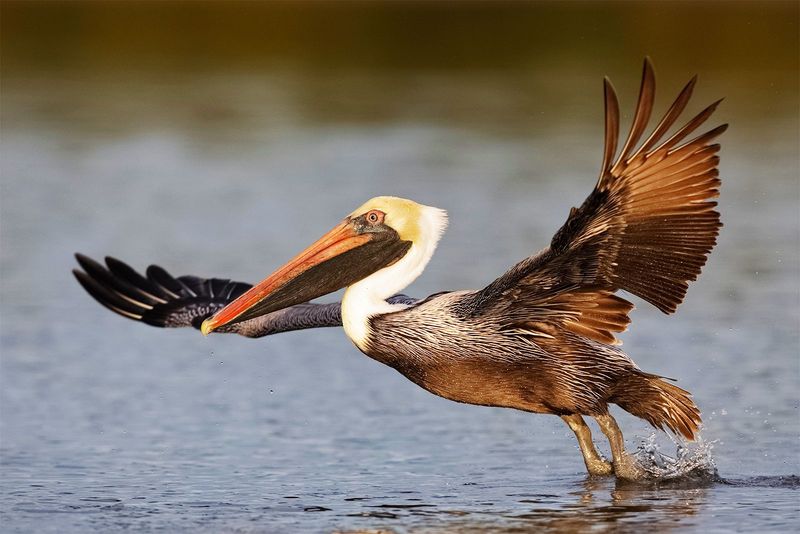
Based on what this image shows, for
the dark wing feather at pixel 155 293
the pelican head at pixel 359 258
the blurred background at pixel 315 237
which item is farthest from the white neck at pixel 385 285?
the dark wing feather at pixel 155 293

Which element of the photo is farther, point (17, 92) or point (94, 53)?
point (94, 53)

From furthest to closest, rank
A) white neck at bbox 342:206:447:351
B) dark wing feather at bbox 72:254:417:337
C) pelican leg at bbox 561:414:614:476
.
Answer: dark wing feather at bbox 72:254:417:337
pelican leg at bbox 561:414:614:476
white neck at bbox 342:206:447:351

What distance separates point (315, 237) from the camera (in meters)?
14.7

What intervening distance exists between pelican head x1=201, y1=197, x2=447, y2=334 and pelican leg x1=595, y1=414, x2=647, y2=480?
1.20 m

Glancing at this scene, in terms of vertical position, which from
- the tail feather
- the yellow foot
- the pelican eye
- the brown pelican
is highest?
the pelican eye

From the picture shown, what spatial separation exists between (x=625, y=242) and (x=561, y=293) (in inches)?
16.6

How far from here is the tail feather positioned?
26.7 feet

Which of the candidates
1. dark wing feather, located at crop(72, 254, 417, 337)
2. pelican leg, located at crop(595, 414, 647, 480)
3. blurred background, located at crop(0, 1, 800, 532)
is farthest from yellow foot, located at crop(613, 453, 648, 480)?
dark wing feather, located at crop(72, 254, 417, 337)

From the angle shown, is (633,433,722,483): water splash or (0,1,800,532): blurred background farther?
(633,433,722,483): water splash

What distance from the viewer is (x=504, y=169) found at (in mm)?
18750

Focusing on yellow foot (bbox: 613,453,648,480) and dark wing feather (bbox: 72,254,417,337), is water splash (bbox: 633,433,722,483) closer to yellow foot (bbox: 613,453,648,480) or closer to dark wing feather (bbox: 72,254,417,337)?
yellow foot (bbox: 613,453,648,480)

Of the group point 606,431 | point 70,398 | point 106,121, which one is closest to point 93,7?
point 106,121

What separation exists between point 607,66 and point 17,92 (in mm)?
9709

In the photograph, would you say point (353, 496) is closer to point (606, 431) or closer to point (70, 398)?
point (606, 431)
